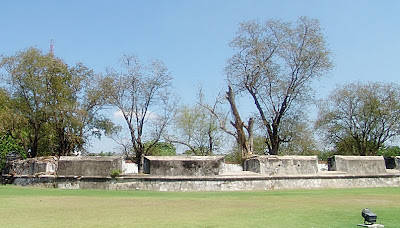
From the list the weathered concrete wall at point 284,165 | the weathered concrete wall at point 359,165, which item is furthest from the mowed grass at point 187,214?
the weathered concrete wall at point 359,165

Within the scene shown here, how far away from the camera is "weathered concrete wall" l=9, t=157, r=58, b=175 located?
13750 millimetres

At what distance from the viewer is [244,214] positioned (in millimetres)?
6457

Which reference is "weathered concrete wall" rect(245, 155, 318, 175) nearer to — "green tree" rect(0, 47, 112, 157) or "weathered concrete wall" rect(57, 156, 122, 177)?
"weathered concrete wall" rect(57, 156, 122, 177)

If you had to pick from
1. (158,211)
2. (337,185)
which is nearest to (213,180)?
(337,185)

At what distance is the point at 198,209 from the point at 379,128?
3002 cm

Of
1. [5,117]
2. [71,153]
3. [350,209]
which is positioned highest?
[5,117]

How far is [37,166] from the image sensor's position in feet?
45.5

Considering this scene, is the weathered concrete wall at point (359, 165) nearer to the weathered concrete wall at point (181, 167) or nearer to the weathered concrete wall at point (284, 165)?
the weathered concrete wall at point (284, 165)

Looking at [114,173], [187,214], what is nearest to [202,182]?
[114,173]

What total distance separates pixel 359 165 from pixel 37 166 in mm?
12601

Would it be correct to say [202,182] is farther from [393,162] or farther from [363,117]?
[363,117]

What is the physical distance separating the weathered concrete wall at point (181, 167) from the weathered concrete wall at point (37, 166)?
389 centimetres

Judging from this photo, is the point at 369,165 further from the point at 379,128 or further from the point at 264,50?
the point at 379,128

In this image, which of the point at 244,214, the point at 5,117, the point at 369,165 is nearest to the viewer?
the point at 244,214
